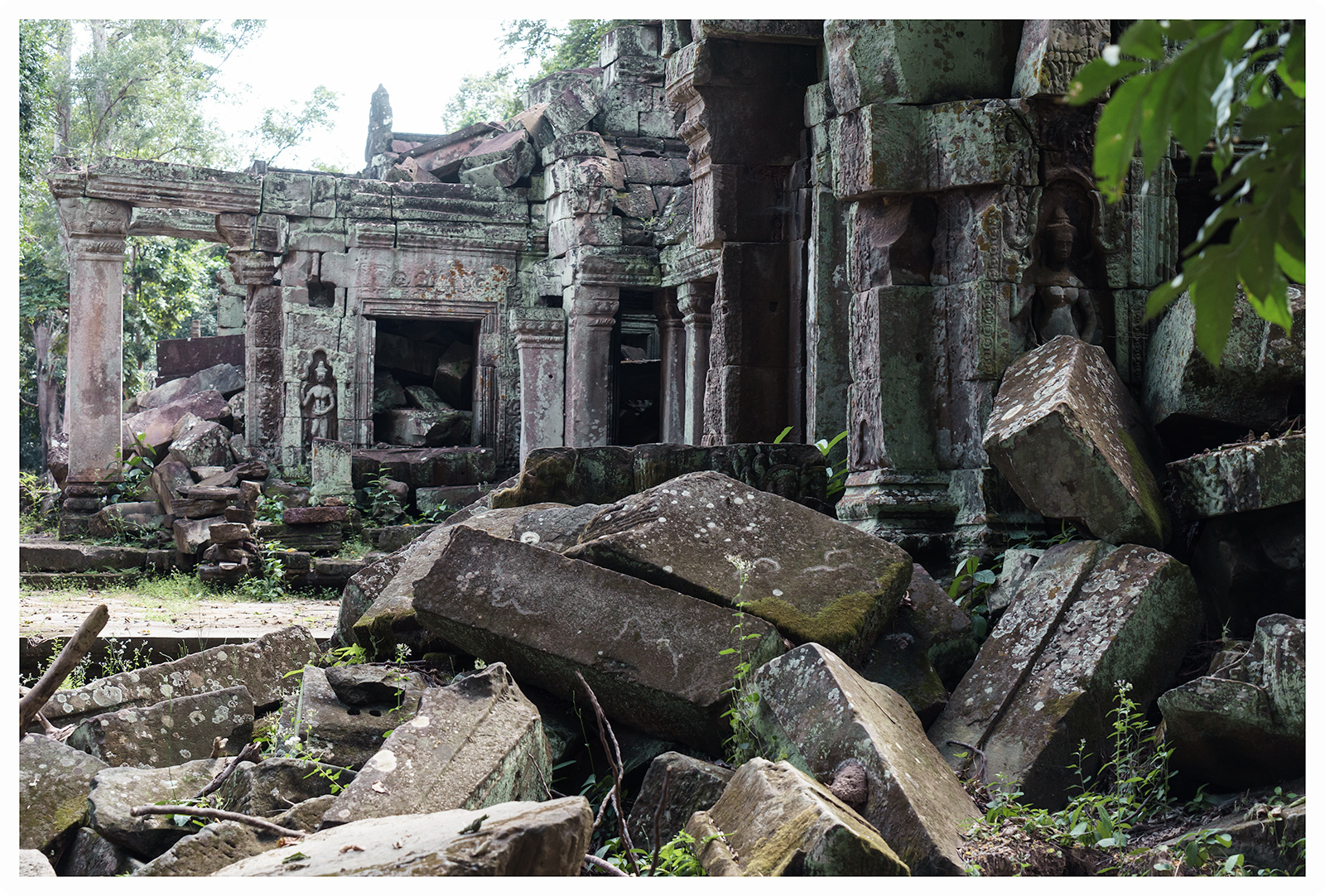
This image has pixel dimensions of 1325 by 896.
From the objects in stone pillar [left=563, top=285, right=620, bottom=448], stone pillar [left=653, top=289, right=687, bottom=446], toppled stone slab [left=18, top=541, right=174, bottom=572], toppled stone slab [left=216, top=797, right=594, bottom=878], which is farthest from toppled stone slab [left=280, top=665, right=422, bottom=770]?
stone pillar [left=563, top=285, right=620, bottom=448]

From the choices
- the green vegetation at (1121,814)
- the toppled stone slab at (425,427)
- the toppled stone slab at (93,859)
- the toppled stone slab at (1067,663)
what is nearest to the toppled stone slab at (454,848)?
the toppled stone slab at (93,859)

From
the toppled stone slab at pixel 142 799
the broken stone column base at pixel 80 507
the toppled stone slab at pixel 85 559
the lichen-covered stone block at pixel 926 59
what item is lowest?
the toppled stone slab at pixel 85 559

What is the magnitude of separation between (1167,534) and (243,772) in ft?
10.5

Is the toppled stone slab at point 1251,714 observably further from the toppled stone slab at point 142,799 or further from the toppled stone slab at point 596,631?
the toppled stone slab at point 142,799

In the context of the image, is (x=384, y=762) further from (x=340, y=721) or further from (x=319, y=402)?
(x=319, y=402)

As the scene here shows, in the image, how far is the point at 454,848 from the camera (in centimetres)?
220

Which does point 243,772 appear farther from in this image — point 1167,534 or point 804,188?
point 804,188

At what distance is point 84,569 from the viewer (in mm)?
10148

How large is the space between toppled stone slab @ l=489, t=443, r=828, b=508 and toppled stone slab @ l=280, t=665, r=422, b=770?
192 centimetres

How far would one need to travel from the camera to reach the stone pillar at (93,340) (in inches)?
487

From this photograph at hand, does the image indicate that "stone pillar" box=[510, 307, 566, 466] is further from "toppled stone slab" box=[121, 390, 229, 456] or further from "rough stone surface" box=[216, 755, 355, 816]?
"rough stone surface" box=[216, 755, 355, 816]

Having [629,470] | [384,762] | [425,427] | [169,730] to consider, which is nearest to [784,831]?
[384,762]

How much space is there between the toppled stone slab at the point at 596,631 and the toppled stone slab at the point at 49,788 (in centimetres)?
109

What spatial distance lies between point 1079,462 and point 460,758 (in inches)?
91.8
